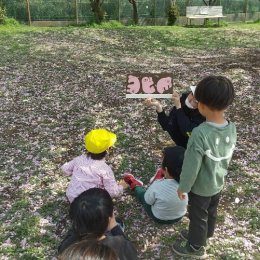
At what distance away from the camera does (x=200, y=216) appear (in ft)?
14.0

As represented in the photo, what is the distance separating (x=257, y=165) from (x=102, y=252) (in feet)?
17.5

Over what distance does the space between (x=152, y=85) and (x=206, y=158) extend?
5.46ft

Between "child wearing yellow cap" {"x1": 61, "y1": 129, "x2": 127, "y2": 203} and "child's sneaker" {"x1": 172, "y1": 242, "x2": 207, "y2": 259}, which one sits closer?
"child's sneaker" {"x1": 172, "y1": 242, "x2": 207, "y2": 259}

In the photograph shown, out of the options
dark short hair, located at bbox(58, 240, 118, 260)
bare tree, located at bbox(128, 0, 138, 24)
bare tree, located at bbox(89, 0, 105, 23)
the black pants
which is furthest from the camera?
bare tree, located at bbox(128, 0, 138, 24)

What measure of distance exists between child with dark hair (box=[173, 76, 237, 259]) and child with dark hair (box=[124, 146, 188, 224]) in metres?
0.57

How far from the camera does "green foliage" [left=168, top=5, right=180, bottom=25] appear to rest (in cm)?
2791

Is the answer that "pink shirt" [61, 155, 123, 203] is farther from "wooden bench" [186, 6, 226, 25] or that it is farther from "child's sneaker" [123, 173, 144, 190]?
"wooden bench" [186, 6, 226, 25]

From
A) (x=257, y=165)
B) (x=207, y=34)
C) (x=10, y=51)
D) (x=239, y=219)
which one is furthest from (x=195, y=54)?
(x=239, y=219)

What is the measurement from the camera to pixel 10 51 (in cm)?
1472

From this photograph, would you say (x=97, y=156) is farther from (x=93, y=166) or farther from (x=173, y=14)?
(x=173, y=14)

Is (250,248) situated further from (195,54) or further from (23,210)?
(195,54)

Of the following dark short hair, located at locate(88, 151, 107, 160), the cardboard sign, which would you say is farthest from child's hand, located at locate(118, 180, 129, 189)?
the cardboard sign

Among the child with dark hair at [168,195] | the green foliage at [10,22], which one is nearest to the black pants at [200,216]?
the child with dark hair at [168,195]

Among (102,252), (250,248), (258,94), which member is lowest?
(250,248)
